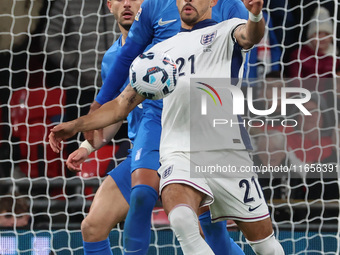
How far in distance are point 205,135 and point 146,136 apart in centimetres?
63

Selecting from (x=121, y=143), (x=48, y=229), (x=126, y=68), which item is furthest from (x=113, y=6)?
(x=48, y=229)

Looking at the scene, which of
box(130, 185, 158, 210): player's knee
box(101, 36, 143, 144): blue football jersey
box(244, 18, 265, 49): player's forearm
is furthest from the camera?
box(101, 36, 143, 144): blue football jersey

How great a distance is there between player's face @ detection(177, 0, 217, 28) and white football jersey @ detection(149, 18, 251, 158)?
74 millimetres

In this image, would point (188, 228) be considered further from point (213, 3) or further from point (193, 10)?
point (213, 3)

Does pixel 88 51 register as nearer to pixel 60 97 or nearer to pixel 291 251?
pixel 60 97

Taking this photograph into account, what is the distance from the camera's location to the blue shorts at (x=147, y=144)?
3824 millimetres

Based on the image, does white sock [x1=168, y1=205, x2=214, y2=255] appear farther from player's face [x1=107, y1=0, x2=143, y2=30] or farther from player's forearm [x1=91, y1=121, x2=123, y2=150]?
player's face [x1=107, y1=0, x2=143, y2=30]

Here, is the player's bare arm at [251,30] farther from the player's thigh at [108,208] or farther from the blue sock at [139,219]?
the player's thigh at [108,208]

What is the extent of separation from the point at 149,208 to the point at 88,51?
231 centimetres

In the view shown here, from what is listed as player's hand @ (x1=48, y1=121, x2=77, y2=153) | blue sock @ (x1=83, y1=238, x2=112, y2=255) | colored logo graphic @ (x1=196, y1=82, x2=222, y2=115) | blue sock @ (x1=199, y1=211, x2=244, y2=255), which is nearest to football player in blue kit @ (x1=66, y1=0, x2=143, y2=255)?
blue sock @ (x1=83, y1=238, x2=112, y2=255)

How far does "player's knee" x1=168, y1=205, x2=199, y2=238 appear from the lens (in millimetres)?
3104

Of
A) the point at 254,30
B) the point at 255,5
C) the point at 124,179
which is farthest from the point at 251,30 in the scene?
the point at 124,179

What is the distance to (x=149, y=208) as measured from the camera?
3.78m

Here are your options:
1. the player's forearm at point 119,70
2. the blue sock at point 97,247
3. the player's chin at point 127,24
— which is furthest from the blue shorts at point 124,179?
the player's chin at point 127,24
